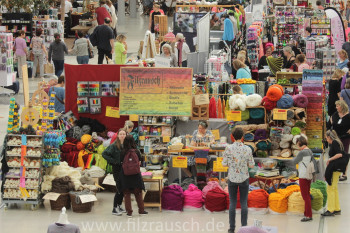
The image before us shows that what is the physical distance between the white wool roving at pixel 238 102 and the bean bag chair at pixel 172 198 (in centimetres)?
183

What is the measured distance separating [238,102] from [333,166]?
208 cm

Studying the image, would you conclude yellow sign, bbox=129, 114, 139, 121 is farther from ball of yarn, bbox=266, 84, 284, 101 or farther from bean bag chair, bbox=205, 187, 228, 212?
bean bag chair, bbox=205, 187, 228, 212

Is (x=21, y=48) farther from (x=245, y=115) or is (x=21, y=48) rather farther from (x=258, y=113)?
(x=258, y=113)

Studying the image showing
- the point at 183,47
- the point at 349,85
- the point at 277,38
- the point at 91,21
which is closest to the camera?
the point at 349,85

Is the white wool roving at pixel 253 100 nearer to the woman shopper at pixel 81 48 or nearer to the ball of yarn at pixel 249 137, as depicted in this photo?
the ball of yarn at pixel 249 137

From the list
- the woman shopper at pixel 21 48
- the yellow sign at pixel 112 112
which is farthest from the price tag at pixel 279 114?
the woman shopper at pixel 21 48

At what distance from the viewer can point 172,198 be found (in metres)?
11.2

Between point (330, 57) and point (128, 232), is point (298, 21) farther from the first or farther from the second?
point (128, 232)

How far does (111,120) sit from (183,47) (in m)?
5.00

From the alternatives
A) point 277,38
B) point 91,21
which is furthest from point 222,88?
point 91,21

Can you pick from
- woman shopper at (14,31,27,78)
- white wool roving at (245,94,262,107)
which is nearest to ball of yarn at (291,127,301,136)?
white wool roving at (245,94,262,107)

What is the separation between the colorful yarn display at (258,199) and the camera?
36.4ft

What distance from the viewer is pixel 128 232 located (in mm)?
10430

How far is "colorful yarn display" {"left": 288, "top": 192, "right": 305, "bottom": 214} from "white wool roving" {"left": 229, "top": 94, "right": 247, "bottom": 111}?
6.16ft
